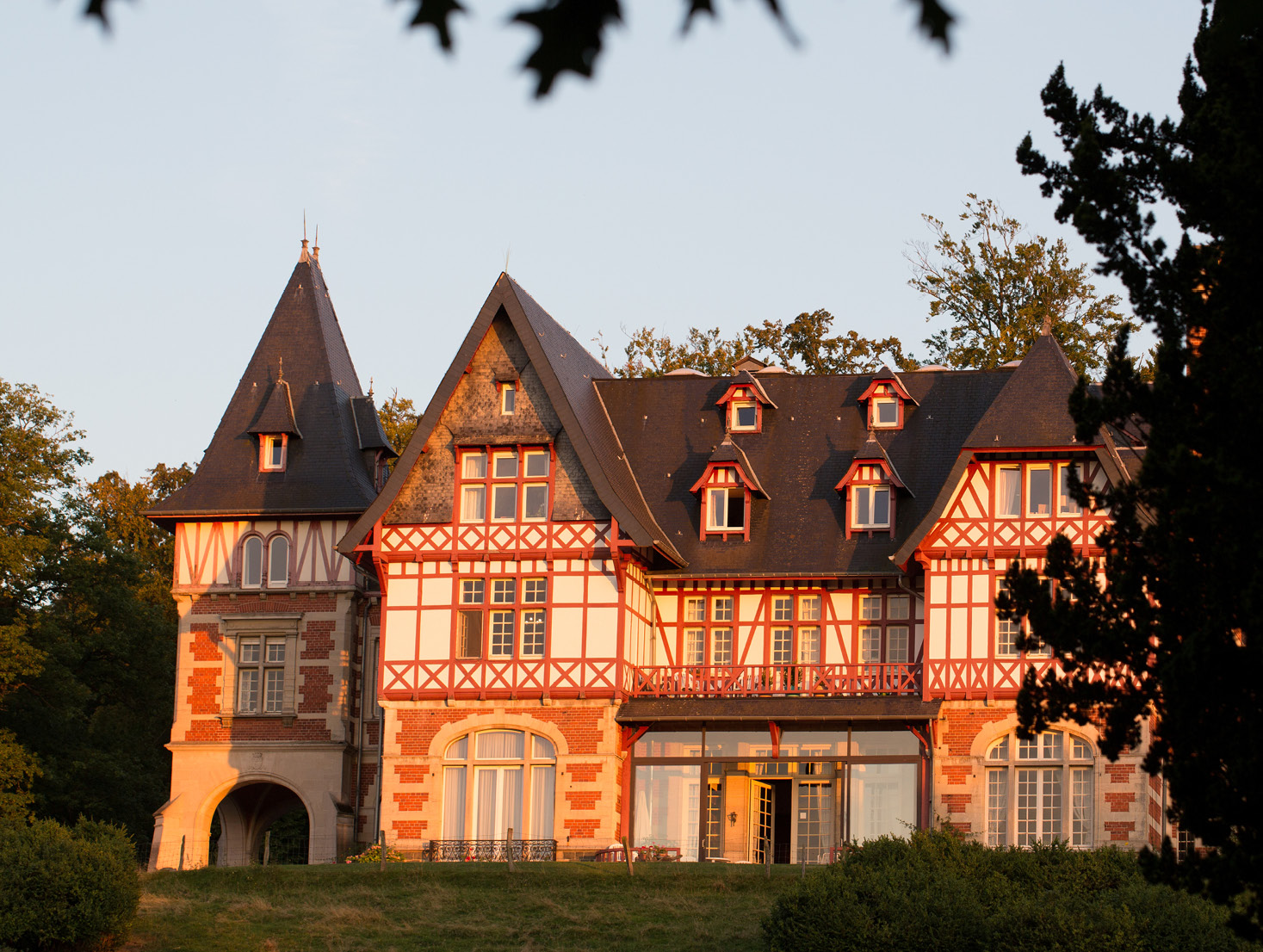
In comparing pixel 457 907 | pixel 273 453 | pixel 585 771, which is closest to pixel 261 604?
pixel 273 453

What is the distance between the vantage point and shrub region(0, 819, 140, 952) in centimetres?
2222

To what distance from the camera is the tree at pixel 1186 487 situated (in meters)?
12.9

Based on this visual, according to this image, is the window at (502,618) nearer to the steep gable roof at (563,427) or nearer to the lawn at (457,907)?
the steep gable roof at (563,427)

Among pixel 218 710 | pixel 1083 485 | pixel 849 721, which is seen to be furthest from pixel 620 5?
pixel 218 710

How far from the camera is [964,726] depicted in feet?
94.0

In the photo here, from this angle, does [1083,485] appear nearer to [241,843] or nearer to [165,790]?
[241,843]

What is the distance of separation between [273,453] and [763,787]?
11309mm

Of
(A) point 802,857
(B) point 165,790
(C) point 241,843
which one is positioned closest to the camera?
(A) point 802,857

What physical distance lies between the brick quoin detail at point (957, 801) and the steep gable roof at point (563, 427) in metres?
5.95

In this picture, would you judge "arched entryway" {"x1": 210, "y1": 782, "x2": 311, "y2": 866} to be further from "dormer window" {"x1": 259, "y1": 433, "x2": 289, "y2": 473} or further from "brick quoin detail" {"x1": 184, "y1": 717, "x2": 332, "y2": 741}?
"dormer window" {"x1": 259, "y1": 433, "x2": 289, "y2": 473}

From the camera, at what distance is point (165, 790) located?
4359 centimetres

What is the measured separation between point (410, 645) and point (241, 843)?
7857 millimetres

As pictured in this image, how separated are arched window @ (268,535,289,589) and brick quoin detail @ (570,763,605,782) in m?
7.16

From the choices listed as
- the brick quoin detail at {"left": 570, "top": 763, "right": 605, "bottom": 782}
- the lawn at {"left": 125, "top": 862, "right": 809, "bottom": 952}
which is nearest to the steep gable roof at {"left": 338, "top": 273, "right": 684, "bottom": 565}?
the brick quoin detail at {"left": 570, "top": 763, "right": 605, "bottom": 782}
